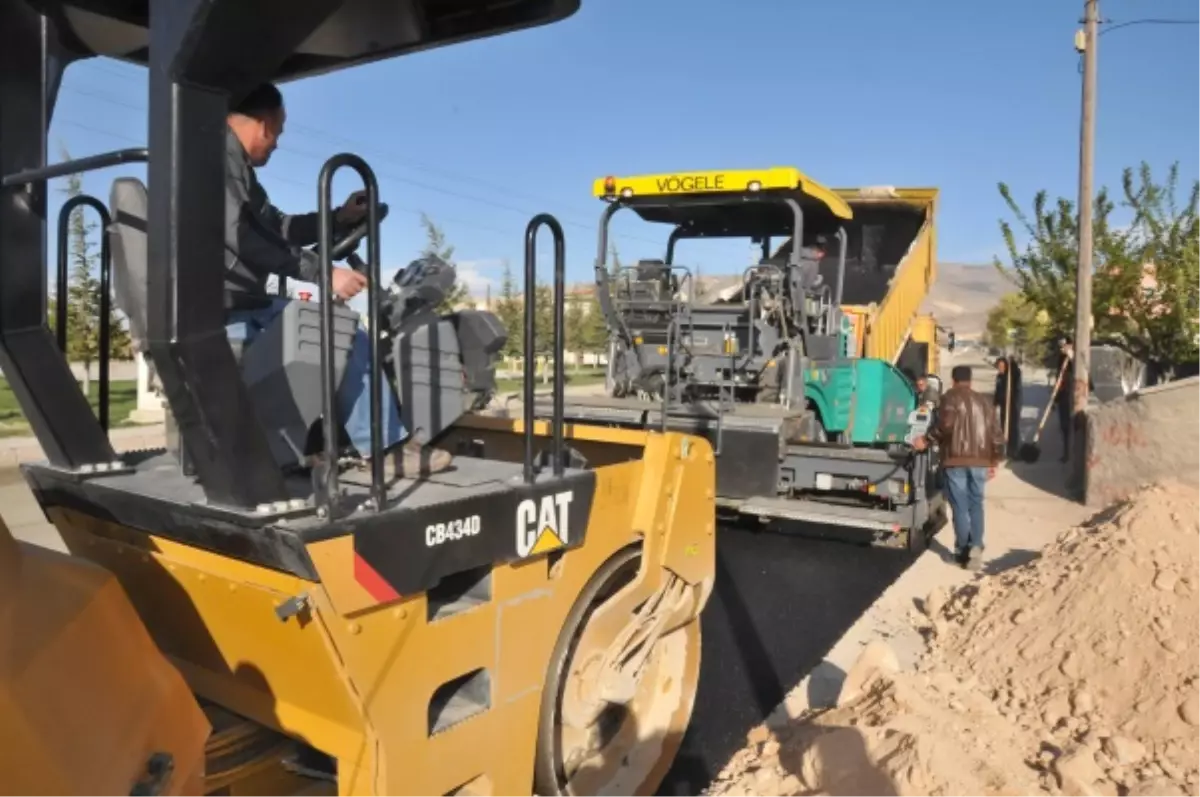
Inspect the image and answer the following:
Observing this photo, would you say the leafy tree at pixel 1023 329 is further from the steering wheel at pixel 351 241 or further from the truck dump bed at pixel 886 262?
the steering wheel at pixel 351 241

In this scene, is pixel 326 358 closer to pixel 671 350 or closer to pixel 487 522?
pixel 487 522

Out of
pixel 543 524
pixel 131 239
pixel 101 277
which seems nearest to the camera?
pixel 131 239

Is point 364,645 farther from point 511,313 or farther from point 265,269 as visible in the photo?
point 511,313

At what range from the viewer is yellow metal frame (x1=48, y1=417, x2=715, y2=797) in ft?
7.79

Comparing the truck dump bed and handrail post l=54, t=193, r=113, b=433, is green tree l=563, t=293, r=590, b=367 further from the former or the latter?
handrail post l=54, t=193, r=113, b=433

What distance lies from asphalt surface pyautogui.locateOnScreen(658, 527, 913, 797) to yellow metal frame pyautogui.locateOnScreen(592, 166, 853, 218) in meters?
3.32

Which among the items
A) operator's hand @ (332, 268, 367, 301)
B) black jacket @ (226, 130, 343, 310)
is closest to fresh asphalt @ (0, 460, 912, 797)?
operator's hand @ (332, 268, 367, 301)

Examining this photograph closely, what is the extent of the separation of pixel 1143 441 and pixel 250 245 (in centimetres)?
920

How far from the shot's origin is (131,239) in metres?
2.58

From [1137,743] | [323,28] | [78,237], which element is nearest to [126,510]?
[323,28]

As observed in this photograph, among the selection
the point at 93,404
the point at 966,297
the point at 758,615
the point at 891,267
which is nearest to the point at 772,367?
the point at 758,615

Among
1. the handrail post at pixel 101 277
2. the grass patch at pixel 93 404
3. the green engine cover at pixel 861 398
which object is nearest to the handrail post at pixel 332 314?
the handrail post at pixel 101 277

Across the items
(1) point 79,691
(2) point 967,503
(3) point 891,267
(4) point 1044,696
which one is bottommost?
(4) point 1044,696

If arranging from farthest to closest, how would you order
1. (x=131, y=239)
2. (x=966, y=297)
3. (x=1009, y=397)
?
1. (x=966, y=297)
2. (x=1009, y=397)
3. (x=131, y=239)
